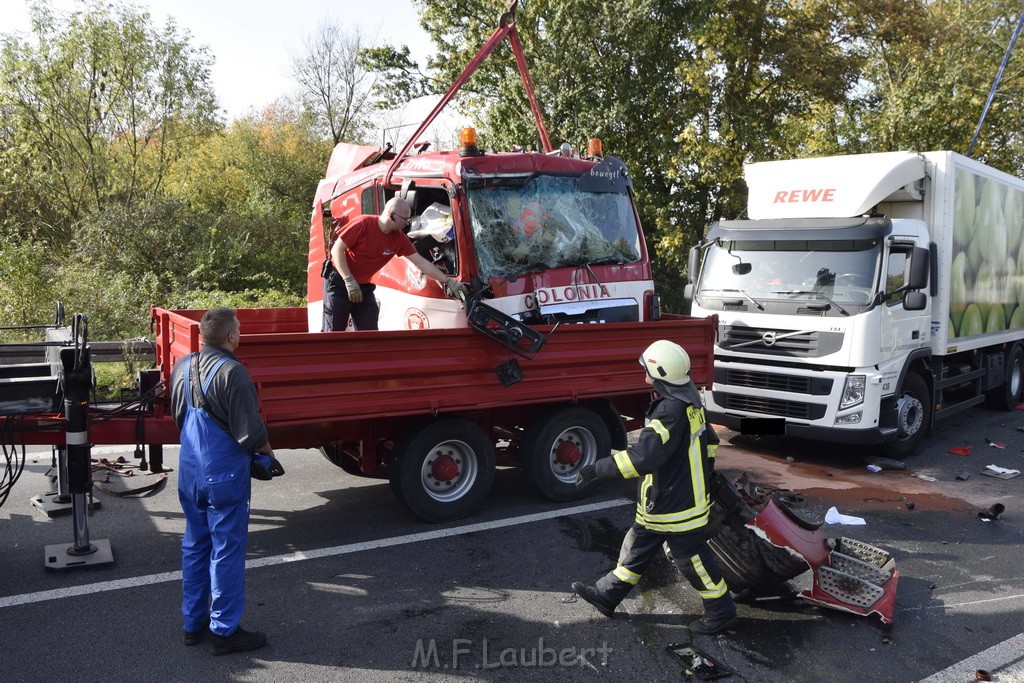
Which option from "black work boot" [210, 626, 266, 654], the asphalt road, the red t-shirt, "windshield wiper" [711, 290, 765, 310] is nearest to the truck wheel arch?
the asphalt road

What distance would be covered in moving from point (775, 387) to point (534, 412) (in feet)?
9.56

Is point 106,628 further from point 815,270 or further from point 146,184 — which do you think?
point 146,184

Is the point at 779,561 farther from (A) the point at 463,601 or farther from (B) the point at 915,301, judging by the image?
(B) the point at 915,301

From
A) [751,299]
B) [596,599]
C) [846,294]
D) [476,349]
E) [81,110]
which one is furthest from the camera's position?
[81,110]

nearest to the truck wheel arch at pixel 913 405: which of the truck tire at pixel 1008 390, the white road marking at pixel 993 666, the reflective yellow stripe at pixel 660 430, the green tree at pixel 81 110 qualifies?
the truck tire at pixel 1008 390

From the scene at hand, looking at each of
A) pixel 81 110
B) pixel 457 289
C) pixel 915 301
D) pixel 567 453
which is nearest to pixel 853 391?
pixel 915 301

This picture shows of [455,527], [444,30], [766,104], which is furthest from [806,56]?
[455,527]

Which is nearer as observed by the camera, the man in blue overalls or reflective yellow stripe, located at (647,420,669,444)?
the man in blue overalls

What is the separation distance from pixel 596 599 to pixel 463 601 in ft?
2.51

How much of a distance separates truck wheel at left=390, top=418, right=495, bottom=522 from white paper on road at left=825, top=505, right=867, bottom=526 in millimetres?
2610

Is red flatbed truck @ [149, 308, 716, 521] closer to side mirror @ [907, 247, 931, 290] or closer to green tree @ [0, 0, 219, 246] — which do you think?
side mirror @ [907, 247, 931, 290]

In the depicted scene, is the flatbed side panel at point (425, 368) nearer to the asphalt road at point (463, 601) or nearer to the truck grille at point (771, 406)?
the asphalt road at point (463, 601)

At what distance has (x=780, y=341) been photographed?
788 centimetres

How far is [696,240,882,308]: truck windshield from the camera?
7.67m
